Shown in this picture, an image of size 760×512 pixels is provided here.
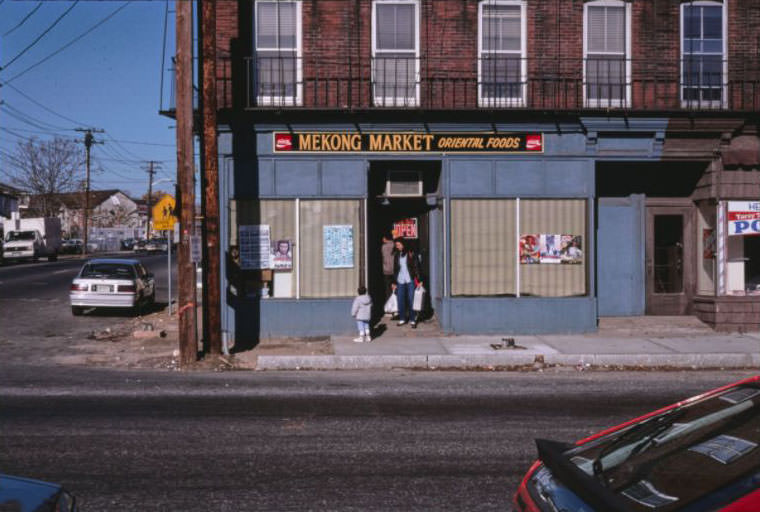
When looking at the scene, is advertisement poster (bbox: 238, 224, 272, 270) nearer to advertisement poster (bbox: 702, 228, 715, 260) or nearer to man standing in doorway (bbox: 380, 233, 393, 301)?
man standing in doorway (bbox: 380, 233, 393, 301)

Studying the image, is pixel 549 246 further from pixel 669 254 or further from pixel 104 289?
pixel 104 289

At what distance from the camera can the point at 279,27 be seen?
15875 mm

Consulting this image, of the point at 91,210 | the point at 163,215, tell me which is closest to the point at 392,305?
the point at 163,215

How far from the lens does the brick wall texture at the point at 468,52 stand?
15742 mm

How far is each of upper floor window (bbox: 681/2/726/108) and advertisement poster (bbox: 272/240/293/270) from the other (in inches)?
363

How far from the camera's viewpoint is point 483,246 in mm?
15977

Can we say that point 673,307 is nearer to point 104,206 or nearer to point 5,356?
point 5,356

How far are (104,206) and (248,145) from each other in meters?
111

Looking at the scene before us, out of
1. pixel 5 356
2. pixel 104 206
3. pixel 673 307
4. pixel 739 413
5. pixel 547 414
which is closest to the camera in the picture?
pixel 739 413

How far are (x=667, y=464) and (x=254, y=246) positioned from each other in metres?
13.3

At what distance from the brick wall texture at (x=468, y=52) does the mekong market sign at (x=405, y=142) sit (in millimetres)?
719

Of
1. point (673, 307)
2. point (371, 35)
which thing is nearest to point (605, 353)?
point (673, 307)

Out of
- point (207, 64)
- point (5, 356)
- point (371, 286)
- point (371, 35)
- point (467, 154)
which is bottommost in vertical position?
point (5, 356)

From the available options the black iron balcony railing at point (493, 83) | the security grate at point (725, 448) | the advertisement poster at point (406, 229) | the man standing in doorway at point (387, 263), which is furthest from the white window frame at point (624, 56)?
the security grate at point (725, 448)
